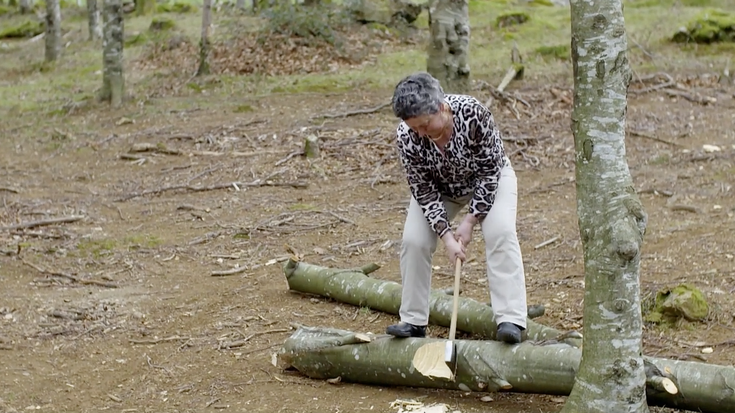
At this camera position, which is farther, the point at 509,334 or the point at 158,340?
the point at 158,340

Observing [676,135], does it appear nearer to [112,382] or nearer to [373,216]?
[373,216]

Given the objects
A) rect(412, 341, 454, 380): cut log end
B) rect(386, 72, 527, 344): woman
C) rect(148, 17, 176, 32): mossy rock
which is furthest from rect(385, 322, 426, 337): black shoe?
rect(148, 17, 176, 32): mossy rock

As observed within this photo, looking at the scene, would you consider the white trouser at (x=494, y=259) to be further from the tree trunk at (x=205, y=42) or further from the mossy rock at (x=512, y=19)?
the mossy rock at (x=512, y=19)

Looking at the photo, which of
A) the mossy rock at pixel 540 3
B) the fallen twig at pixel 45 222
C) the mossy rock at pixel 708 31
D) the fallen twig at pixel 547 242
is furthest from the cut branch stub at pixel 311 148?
the mossy rock at pixel 540 3

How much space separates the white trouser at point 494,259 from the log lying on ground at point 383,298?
320 mm

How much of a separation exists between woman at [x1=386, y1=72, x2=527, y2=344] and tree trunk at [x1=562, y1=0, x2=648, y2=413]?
66 centimetres

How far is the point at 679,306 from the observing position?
5.20m

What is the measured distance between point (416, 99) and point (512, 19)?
15621 millimetres

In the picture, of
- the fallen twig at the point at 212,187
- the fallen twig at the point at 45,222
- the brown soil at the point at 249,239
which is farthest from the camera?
the fallen twig at the point at 212,187

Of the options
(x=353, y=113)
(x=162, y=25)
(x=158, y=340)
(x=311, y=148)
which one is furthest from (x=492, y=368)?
(x=162, y=25)

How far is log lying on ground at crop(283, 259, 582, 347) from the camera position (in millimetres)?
4926

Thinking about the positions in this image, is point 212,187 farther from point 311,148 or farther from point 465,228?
point 465,228

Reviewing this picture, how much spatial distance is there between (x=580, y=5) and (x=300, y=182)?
643cm

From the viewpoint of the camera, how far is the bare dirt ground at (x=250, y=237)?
5152mm
